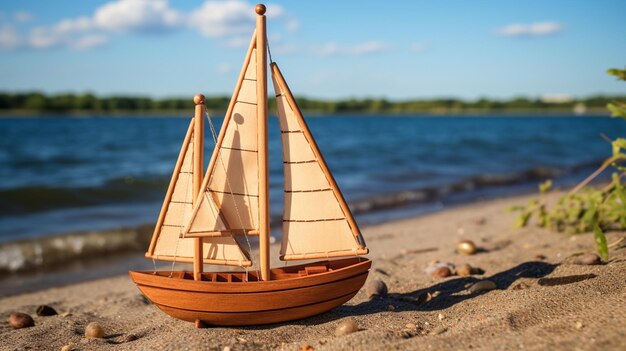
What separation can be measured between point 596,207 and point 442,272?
84.0 inches

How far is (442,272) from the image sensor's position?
7.25 m

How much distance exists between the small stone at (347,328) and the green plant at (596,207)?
9.98ft

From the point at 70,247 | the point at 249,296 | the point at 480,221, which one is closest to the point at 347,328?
the point at 249,296

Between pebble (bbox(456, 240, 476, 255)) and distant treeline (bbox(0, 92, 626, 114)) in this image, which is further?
distant treeline (bbox(0, 92, 626, 114))

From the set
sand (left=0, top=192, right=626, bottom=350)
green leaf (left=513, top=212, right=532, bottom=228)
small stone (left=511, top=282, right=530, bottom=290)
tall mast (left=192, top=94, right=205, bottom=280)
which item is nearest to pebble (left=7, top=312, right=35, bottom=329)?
sand (left=0, top=192, right=626, bottom=350)

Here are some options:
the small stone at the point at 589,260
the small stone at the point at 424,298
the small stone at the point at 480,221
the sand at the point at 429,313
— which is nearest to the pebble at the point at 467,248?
the sand at the point at 429,313

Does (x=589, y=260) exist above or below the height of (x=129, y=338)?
above

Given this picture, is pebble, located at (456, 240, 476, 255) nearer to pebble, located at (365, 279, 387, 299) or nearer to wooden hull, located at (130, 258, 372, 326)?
pebble, located at (365, 279, 387, 299)

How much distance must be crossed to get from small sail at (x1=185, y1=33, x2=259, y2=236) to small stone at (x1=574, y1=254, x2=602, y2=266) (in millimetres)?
4122

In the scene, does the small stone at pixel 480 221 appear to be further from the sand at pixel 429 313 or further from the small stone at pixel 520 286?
the small stone at pixel 520 286

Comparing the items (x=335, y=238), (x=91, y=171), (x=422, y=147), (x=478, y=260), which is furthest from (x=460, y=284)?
(x=422, y=147)

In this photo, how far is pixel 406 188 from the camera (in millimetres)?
19328

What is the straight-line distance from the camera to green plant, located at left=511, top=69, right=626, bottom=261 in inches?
240

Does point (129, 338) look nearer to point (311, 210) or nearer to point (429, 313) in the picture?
point (311, 210)
